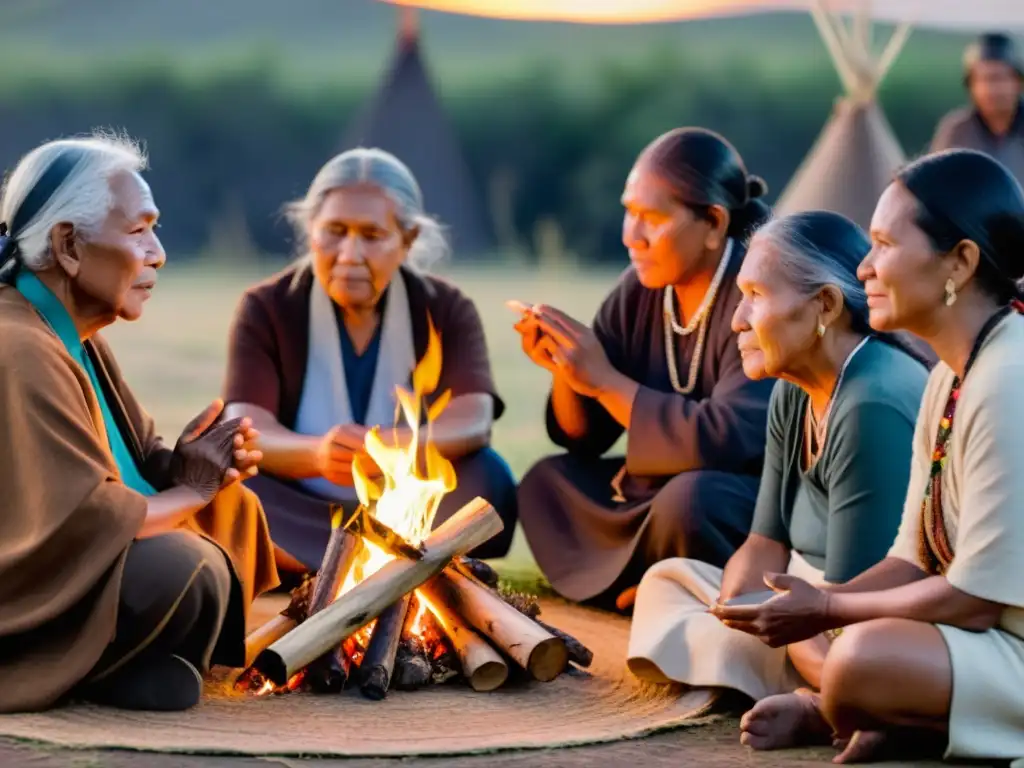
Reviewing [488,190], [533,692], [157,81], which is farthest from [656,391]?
[157,81]

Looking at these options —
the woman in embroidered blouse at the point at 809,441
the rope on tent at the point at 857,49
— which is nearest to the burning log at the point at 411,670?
the woman in embroidered blouse at the point at 809,441

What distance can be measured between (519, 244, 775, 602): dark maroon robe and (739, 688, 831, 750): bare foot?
133 centimetres

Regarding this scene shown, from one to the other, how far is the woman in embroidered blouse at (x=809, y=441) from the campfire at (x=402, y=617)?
36 cm

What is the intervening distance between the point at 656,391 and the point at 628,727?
161 cm

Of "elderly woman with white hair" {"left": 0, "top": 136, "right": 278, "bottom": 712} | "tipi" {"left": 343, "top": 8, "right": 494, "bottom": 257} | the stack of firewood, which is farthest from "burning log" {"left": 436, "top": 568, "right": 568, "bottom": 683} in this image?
"tipi" {"left": 343, "top": 8, "right": 494, "bottom": 257}

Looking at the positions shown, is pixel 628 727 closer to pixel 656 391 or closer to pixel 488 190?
pixel 656 391

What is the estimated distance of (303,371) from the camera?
20.0 feet

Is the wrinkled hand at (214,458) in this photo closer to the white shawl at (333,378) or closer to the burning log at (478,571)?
the burning log at (478,571)

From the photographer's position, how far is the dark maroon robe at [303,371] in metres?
5.98

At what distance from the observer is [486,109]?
19.9 m

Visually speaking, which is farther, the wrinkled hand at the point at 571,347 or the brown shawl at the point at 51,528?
the wrinkled hand at the point at 571,347

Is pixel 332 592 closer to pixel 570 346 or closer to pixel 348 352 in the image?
pixel 570 346

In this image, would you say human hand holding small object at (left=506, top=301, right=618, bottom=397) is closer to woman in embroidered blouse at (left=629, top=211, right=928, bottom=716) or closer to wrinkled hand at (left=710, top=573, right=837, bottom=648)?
woman in embroidered blouse at (left=629, top=211, right=928, bottom=716)

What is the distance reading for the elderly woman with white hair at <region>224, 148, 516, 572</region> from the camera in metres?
5.94
